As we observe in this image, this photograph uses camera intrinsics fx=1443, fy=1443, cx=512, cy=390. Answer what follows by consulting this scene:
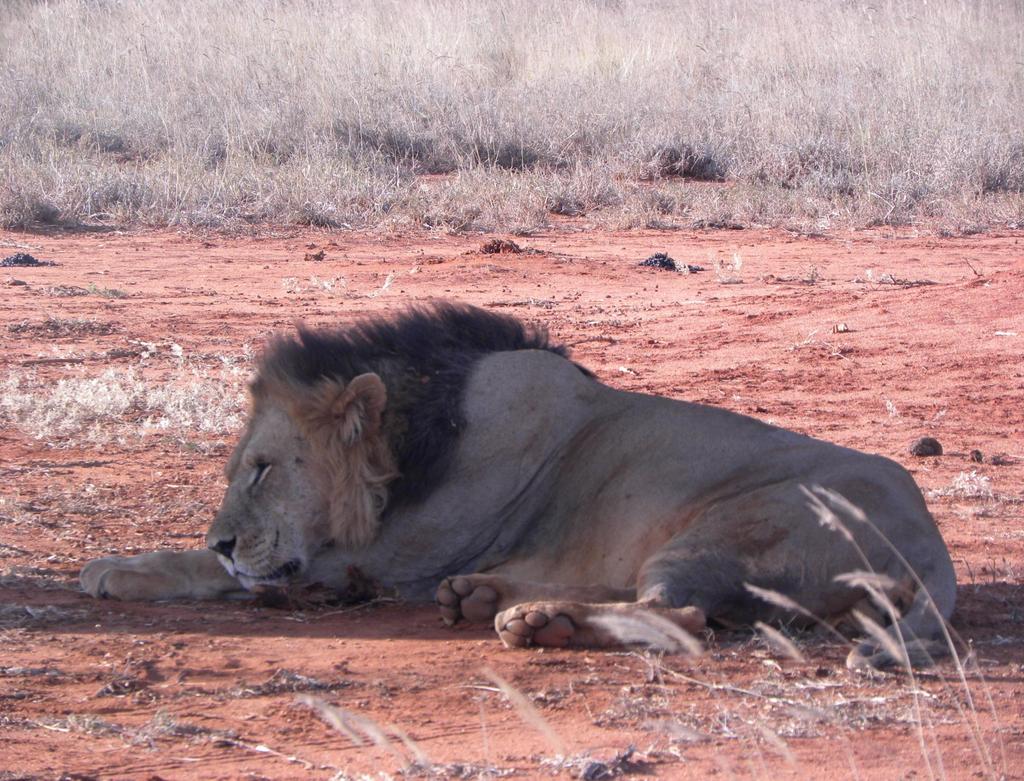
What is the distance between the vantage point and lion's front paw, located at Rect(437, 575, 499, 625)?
14.8ft

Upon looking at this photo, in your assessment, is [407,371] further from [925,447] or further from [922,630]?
[925,447]

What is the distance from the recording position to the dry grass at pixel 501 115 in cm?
1497

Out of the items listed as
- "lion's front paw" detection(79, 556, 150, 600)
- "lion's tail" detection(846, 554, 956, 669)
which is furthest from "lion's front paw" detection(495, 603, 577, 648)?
"lion's front paw" detection(79, 556, 150, 600)

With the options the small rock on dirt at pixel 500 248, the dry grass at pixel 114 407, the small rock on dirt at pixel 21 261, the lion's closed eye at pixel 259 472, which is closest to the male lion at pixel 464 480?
the lion's closed eye at pixel 259 472

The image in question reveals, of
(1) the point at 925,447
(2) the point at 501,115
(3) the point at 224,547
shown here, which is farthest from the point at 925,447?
(2) the point at 501,115

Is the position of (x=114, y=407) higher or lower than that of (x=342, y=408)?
lower

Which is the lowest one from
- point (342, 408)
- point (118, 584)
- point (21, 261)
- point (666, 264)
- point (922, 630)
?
point (118, 584)

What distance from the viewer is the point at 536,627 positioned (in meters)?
4.22

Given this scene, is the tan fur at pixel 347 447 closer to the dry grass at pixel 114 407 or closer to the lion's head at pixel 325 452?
the lion's head at pixel 325 452

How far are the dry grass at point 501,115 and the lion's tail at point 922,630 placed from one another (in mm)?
10443

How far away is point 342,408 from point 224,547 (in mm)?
610

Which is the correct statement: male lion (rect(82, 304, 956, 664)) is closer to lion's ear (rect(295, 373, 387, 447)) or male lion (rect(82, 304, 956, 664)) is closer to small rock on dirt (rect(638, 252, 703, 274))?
lion's ear (rect(295, 373, 387, 447))

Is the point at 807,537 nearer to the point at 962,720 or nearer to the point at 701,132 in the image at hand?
the point at 962,720

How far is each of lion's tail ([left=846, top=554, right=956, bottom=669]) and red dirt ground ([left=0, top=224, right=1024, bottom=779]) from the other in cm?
7
